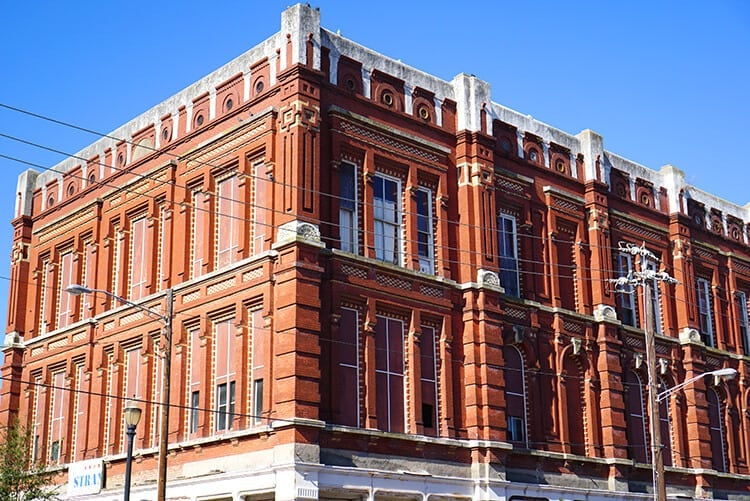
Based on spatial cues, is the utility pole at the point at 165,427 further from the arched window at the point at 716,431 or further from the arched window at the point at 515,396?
the arched window at the point at 716,431

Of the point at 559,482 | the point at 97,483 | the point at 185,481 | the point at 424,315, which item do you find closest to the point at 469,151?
the point at 424,315

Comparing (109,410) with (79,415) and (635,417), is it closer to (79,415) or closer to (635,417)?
(79,415)

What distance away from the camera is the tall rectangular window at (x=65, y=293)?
1620 inches

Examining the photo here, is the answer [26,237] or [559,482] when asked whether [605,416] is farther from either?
[26,237]

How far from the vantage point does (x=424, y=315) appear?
34.5 m

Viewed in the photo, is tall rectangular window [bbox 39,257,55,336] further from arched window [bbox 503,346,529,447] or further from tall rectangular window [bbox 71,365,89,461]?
arched window [bbox 503,346,529,447]

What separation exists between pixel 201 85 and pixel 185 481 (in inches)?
533

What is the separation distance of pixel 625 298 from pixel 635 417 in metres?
4.82

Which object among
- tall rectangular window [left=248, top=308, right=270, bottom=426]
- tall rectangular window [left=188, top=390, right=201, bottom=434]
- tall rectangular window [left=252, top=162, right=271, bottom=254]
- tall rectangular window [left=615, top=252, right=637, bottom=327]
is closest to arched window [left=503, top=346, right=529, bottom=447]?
tall rectangular window [left=615, top=252, right=637, bottom=327]

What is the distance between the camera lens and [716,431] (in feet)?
147

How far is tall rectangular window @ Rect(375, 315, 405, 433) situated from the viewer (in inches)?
1288

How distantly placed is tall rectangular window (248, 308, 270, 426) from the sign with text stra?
7.77 m

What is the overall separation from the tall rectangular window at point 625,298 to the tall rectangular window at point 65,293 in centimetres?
2133

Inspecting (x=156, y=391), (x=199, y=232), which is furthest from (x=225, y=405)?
(x=199, y=232)
